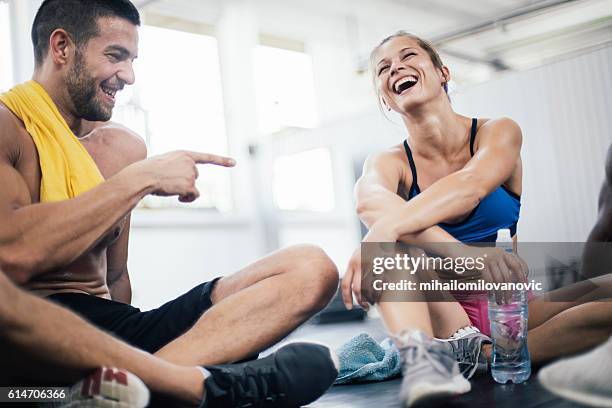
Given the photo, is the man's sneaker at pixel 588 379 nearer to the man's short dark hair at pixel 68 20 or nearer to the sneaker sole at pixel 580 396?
the sneaker sole at pixel 580 396

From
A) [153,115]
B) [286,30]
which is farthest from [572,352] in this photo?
[286,30]

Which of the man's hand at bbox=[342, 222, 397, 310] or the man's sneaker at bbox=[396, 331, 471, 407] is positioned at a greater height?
the man's hand at bbox=[342, 222, 397, 310]

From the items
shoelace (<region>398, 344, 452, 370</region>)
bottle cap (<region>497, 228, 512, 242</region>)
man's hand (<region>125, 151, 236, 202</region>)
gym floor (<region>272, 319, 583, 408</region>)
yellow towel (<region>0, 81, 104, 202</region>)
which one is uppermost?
yellow towel (<region>0, 81, 104, 202</region>)

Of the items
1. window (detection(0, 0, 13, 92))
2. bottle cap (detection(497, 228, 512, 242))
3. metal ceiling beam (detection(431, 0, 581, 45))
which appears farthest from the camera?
metal ceiling beam (detection(431, 0, 581, 45))

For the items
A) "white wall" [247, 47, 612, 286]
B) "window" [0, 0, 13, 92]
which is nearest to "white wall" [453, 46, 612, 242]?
"white wall" [247, 47, 612, 286]

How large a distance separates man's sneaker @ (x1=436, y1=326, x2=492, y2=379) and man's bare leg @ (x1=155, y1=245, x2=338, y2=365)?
0.75ft

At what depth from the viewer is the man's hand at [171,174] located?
2.74 ft

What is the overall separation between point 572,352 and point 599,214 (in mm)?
288

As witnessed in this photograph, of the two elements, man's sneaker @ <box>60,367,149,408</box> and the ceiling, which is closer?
man's sneaker @ <box>60,367,149,408</box>

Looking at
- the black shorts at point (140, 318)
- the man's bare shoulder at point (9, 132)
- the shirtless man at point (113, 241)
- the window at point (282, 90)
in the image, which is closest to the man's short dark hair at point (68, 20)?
the shirtless man at point (113, 241)

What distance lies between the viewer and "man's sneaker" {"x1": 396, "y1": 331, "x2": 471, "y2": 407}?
76 cm

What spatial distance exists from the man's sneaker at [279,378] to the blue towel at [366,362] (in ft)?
0.96

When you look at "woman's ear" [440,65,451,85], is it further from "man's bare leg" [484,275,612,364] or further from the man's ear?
the man's ear

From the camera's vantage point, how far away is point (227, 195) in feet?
5.32
